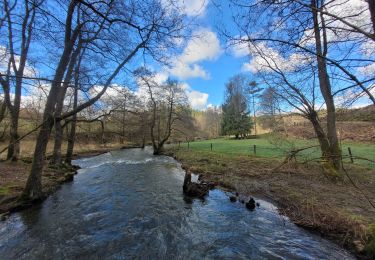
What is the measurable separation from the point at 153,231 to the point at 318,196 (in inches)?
225

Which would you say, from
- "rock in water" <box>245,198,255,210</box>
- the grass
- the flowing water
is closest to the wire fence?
the grass

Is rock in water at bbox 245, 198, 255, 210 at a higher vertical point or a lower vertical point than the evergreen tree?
lower

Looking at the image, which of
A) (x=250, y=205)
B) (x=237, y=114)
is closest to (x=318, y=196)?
(x=250, y=205)

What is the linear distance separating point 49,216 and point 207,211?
16.1ft

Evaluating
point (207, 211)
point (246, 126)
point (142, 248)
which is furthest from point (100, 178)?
point (246, 126)

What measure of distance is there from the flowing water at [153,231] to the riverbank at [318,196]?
0.39 meters

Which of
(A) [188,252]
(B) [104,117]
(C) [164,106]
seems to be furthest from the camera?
(C) [164,106]

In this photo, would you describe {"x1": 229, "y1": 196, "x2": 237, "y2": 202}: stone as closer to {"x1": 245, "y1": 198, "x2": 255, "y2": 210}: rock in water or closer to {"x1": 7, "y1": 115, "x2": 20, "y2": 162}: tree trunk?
{"x1": 245, "y1": 198, "x2": 255, "y2": 210}: rock in water

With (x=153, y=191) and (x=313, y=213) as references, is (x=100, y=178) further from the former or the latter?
(x=313, y=213)

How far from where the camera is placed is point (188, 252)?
4926mm

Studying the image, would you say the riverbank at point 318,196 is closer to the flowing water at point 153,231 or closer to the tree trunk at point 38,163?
the flowing water at point 153,231

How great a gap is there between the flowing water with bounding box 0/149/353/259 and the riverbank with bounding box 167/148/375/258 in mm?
391

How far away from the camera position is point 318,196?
7684mm

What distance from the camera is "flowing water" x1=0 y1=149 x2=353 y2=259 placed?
4.87 meters
